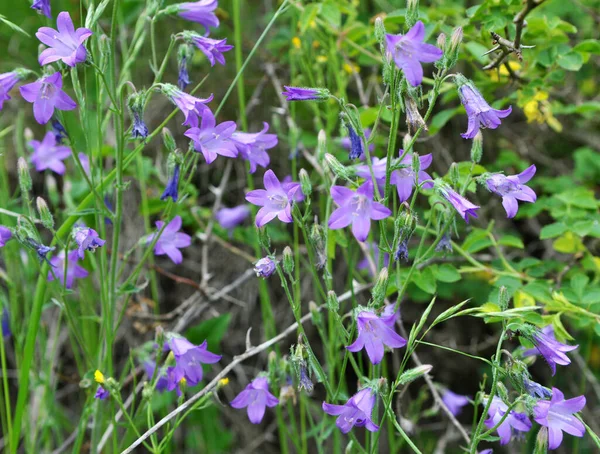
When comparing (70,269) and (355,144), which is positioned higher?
(355,144)

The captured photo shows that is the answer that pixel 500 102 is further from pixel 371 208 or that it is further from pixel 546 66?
pixel 371 208

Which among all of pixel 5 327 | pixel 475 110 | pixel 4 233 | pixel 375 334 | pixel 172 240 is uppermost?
pixel 475 110

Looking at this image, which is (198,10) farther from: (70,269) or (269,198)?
(70,269)

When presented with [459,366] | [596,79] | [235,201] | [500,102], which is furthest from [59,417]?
[596,79]

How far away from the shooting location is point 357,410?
→ 156 cm

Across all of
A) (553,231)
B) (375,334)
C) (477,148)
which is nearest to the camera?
(375,334)

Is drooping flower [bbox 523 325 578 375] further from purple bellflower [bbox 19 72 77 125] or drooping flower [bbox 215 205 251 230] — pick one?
drooping flower [bbox 215 205 251 230]

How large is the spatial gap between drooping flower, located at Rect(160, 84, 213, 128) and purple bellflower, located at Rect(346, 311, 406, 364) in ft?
2.22

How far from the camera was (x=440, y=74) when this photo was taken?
1.45 metres

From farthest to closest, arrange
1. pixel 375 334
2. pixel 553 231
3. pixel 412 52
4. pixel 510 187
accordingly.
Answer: pixel 553 231, pixel 510 187, pixel 375 334, pixel 412 52

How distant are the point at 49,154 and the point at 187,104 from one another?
0.97 meters

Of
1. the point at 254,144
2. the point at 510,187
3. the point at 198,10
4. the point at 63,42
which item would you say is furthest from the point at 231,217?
the point at 510,187


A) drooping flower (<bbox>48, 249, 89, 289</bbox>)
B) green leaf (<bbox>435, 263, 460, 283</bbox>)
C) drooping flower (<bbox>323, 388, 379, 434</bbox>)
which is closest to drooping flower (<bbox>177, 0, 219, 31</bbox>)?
drooping flower (<bbox>48, 249, 89, 289</bbox>)

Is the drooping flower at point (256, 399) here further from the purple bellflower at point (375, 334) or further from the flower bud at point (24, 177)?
the flower bud at point (24, 177)
